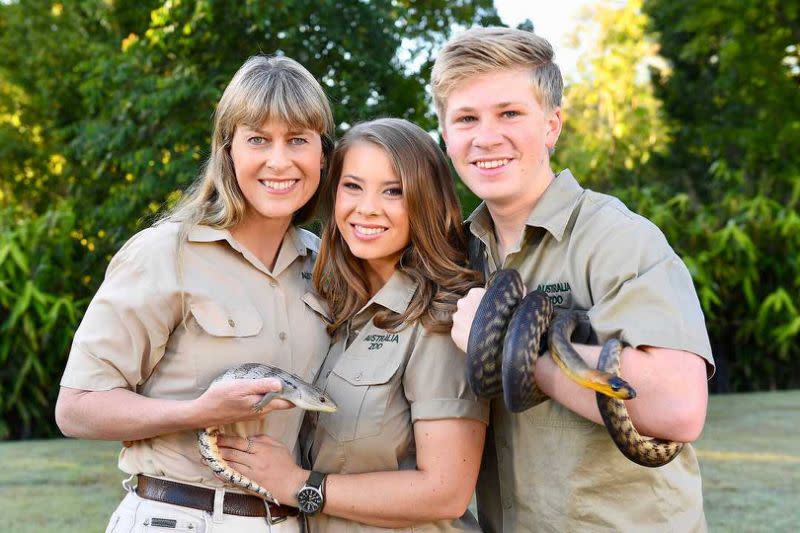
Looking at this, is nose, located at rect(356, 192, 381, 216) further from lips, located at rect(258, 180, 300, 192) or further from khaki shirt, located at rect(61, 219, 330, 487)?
khaki shirt, located at rect(61, 219, 330, 487)

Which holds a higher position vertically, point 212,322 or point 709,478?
point 212,322

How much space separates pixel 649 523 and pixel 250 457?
50.7 inches

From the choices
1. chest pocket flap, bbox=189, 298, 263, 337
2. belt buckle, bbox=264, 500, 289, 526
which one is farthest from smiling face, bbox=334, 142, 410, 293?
belt buckle, bbox=264, 500, 289, 526

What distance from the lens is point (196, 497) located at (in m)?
2.92

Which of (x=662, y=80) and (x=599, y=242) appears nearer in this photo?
(x=599, y=242)

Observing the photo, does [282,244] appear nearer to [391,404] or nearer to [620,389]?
[391,404]

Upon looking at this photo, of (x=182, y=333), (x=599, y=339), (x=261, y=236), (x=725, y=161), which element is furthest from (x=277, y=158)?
(x=725, y=161)

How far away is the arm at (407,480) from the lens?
114 inches

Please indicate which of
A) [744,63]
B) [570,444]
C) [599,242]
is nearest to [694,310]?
[599,242]

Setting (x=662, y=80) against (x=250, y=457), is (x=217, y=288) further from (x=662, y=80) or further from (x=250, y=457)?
(x=662, y=80)

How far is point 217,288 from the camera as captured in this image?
313 centimetres

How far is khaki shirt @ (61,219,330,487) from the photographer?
2.96 m

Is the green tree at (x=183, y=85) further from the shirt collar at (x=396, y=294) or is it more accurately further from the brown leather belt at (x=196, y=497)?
the brown leather belt at (x=196, y=497)

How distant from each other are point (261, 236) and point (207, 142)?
592 centimetres
